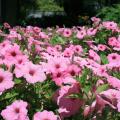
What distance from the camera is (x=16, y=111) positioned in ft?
7.56

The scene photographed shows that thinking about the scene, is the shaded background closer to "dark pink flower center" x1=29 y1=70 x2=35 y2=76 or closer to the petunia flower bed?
the petunia flower bed

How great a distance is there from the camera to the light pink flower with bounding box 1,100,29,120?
2270 millimetres

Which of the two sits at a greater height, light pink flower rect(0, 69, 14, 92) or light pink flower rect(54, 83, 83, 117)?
light pink flower rect(0, 69, 14, 92)

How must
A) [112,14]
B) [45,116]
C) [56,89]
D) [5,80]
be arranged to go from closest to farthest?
[45,116] → [5,80] → [56,89] → [112,14]

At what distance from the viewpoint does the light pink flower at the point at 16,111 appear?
7.45 ft

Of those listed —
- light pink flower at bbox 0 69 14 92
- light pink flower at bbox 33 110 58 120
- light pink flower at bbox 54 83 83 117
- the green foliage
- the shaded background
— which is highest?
light pink flower at bbox 0 69 14 92

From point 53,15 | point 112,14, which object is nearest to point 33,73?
point 112,14

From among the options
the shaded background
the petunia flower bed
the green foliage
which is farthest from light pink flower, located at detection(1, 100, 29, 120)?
the shaded background

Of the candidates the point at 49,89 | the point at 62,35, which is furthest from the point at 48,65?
the point at 62,35

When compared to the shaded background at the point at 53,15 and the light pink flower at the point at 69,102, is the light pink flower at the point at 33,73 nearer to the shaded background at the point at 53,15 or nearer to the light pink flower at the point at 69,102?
the light pink flower at the point at 69,102

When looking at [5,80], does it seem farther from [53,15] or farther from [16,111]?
[53,15]

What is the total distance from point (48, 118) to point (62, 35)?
10.3 ft

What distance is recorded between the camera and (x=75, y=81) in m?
2.34

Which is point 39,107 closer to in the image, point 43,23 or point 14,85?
point 14,85
